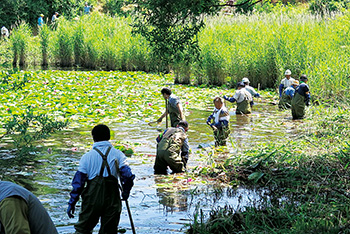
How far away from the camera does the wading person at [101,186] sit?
5.71 meters

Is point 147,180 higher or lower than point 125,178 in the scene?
lower

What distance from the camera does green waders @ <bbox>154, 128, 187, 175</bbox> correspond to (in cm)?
943

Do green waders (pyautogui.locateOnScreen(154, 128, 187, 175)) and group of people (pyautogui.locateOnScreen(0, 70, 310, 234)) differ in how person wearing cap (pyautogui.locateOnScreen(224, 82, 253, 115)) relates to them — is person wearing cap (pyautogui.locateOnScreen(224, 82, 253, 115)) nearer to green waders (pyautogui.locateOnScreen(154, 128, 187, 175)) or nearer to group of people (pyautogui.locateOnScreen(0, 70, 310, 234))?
group of people (pyautogui.locateOnScreen(0, 70, 310, 234))

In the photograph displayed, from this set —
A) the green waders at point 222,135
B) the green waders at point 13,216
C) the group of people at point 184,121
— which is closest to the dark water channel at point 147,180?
the group of people at point 184,121

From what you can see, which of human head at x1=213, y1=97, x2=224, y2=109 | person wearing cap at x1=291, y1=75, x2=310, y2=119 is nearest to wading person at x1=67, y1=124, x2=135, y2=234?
human head at x1=213, y1=97, x2=224, y2=109

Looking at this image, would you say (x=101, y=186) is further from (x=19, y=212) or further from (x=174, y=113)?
(x=174, y=113)

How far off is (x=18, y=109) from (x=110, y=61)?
14.5 metres

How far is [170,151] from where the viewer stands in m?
9.42

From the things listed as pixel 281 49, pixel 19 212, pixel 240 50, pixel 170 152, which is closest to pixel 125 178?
pixel 19 212

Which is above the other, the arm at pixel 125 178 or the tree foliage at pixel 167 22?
the tree foliage at pixel 167 22

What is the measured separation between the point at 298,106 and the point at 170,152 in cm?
669

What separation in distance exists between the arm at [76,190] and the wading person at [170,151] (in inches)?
150

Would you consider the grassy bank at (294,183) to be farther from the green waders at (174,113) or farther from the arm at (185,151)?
the green waders at (174,113)

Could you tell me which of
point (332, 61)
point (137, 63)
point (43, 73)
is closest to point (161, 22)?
point (332, 61)
